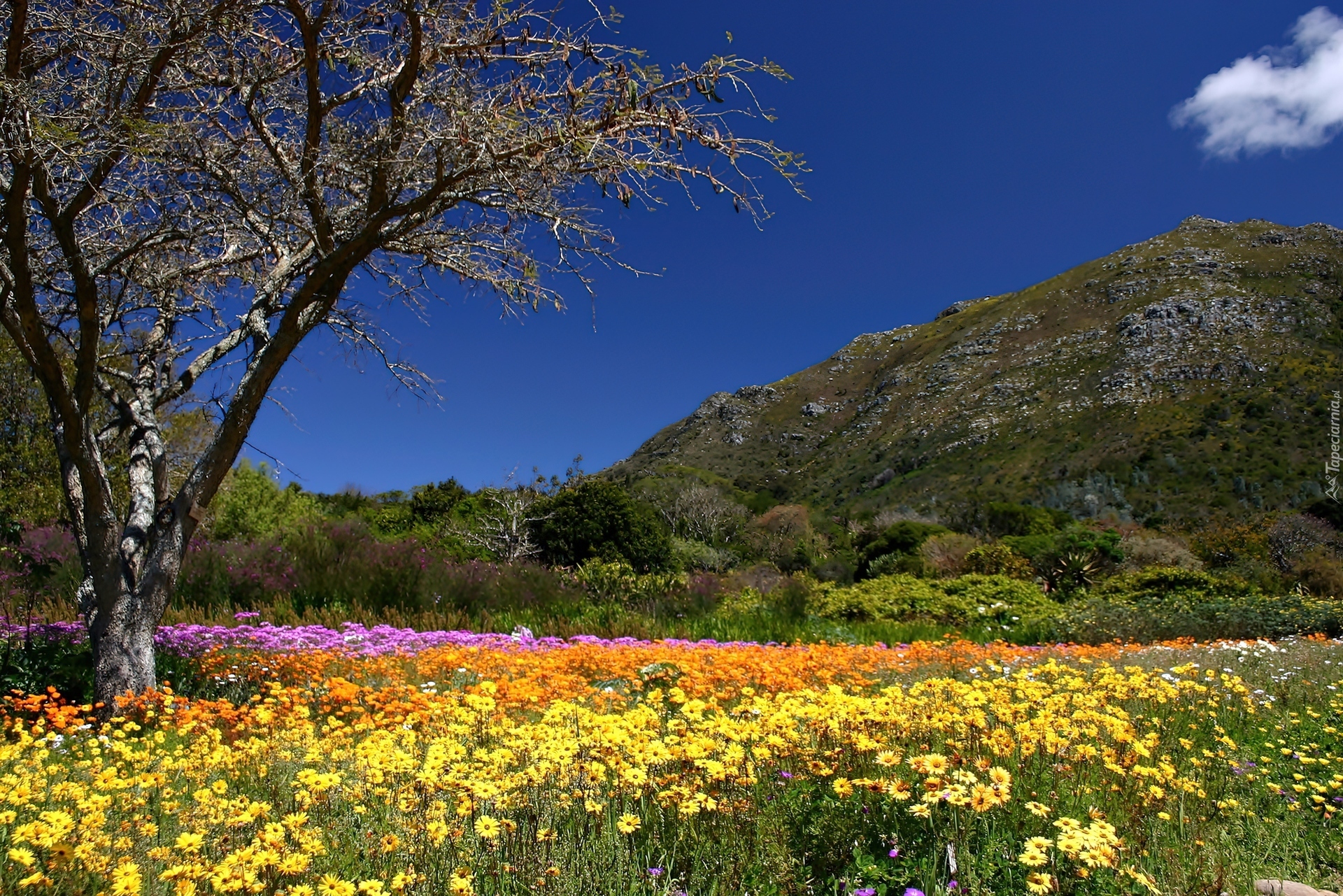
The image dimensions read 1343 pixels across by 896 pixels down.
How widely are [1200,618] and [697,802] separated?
509 inches

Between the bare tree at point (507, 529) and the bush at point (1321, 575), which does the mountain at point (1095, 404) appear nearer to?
the bush at point (1321, 575)

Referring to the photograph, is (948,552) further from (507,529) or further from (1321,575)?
(507,529)

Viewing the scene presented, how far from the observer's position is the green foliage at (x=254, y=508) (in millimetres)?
18125

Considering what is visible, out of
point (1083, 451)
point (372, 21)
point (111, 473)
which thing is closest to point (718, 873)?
point (372, 21)

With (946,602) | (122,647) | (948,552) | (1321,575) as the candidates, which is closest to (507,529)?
(946,602)

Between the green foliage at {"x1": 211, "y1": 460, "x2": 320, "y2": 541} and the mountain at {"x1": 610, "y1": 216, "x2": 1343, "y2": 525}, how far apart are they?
21207 millimetres

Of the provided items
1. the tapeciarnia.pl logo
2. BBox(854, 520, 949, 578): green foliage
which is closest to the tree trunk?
BBox(854, 520, 949, 578): green foliage

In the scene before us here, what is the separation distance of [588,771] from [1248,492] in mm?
41340

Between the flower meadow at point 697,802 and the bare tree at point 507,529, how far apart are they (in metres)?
13.3

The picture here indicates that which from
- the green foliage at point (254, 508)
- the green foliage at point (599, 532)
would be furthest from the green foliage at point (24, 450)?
the green foliage at point (599, 532)

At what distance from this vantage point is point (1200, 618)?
12.1 meters

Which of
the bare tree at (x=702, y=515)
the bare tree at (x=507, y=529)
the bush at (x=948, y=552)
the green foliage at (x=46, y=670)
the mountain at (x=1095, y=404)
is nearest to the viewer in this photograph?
the green foliage at (x=46, y=670)

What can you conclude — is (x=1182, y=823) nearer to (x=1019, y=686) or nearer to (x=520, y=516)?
(x=1019, y=686)

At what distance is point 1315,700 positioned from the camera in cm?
602
